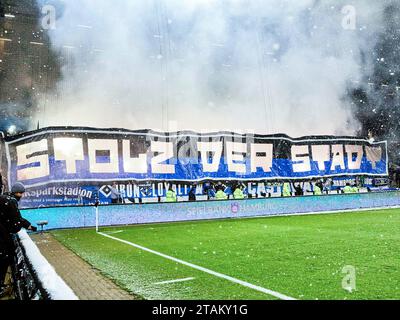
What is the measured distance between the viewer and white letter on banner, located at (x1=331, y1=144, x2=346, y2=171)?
28.6 metres

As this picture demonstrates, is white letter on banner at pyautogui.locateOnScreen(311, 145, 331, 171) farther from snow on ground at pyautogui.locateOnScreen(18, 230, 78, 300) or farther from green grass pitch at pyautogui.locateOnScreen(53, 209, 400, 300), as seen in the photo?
snow on ground at pyautogui.locateOnScreen(18, 230, 78, 300)

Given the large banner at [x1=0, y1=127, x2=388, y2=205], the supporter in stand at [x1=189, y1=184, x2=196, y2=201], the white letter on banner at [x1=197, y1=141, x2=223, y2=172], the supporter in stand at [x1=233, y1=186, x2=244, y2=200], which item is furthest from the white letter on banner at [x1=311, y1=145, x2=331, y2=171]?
the supporter in stand at [x1=189, y1=184, x2=196, y2=201]

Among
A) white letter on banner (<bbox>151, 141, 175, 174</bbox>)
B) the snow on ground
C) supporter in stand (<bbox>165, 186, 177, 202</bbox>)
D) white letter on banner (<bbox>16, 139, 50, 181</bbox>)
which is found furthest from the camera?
white letter on banner (<bbox>151, 141, 175, 174</bbox>)

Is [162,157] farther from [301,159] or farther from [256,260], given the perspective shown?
[256,260]

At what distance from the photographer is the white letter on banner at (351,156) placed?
2923 cm

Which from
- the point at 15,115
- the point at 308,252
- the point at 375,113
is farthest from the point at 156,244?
the point at 15,115

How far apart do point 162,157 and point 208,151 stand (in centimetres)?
322

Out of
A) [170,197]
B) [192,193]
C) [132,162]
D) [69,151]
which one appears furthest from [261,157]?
[69,151]

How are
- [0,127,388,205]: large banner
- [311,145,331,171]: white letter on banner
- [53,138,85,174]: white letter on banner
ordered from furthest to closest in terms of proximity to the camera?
[311,145,331,171]: white letter on banner < [53,138,85,174]: white letter on banner < [0,127,388,205]: large banner

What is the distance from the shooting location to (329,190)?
2762 cm

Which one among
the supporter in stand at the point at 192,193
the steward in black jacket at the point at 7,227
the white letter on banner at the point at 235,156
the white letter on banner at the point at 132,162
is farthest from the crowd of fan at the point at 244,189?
the steward in black jacket at the point at 7,227
